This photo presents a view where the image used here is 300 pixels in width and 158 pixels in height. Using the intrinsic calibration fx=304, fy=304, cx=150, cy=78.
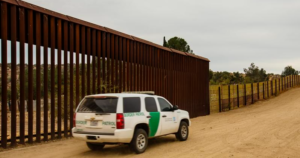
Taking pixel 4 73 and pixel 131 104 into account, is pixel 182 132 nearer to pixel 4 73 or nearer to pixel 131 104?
pixel 131 104

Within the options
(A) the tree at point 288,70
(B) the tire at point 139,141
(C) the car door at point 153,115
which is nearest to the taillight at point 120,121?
(B) the tire at point 139,141

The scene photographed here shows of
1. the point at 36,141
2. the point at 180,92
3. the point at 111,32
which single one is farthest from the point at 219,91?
the point at 36,141

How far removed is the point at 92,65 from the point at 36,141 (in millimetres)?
4339

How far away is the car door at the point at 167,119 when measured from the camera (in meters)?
10.1

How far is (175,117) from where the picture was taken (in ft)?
35.4

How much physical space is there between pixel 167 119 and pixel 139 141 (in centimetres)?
181

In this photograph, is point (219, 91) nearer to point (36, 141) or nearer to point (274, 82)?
point (274, 82)

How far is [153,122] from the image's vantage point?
9453 mm

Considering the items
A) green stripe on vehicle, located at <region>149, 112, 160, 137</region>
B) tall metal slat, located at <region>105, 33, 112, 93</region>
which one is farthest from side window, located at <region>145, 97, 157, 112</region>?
tall metal slat, located at <region>105, 33, 112, 93</region>

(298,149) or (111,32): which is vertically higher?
A: (111,32)

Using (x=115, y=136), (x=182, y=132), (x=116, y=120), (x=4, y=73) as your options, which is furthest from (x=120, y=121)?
(x=4, y=73)

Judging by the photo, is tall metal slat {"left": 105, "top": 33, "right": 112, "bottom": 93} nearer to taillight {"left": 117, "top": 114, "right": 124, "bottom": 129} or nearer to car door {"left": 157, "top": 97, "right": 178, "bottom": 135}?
car door {"left": 157, "top": 97, "right": 178, "bottom": 135}

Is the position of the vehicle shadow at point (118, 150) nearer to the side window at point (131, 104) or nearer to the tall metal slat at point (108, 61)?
the side window at point (131, 104)

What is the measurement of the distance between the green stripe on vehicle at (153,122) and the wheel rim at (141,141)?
483mm
